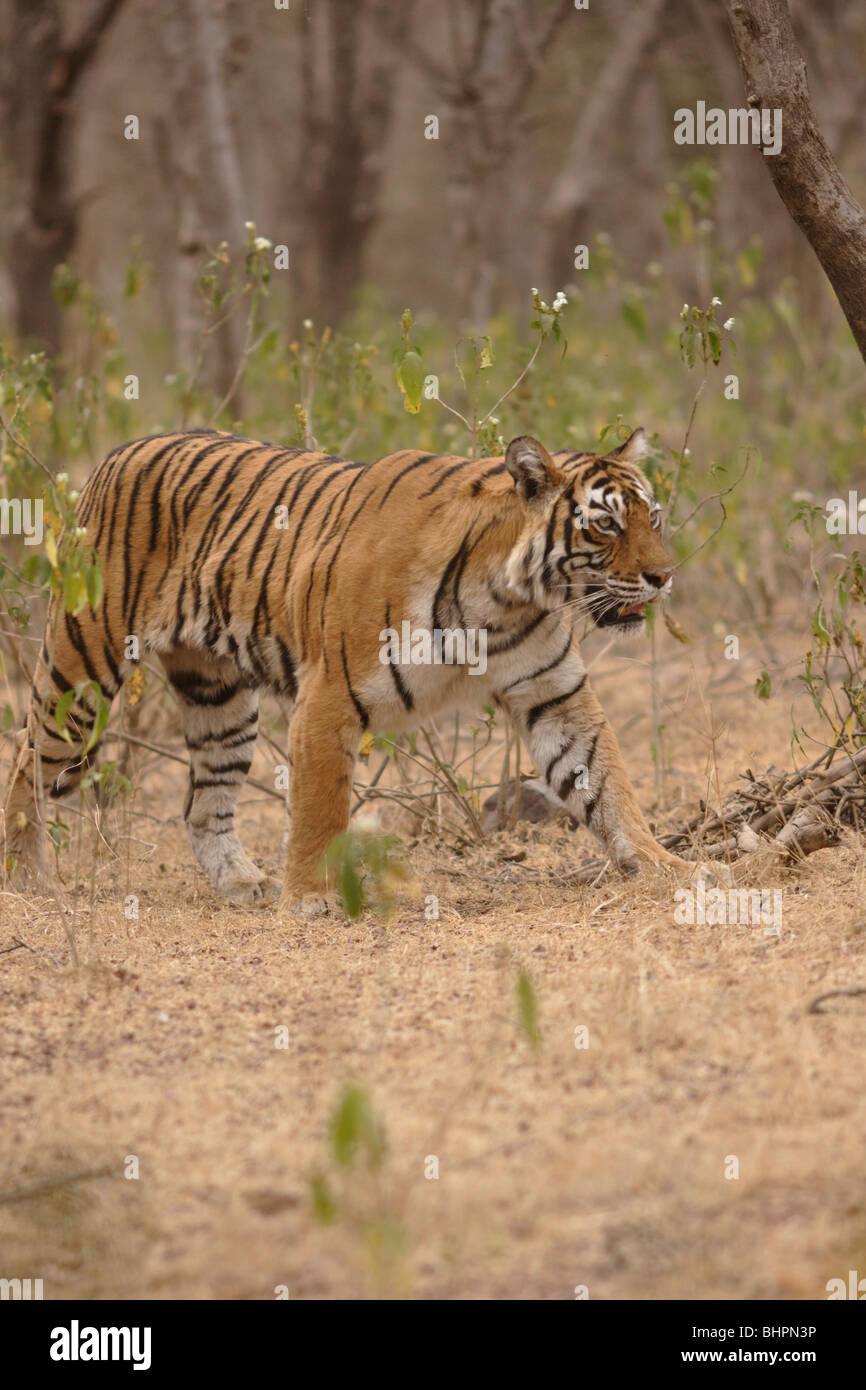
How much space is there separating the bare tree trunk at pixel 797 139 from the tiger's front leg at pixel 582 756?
1.31 meters

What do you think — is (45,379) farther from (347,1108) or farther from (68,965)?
(347,1108)

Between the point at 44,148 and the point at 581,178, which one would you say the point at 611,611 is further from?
the point at 581,178

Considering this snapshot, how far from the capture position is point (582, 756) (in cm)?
442

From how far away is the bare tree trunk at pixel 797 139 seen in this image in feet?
13.5

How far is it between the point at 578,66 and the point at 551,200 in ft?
31.9

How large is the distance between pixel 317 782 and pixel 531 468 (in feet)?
3.39

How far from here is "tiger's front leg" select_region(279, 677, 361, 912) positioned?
169 inches

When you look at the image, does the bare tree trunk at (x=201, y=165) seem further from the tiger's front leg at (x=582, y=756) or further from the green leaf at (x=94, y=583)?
the green leaf at (x=94, y=583)

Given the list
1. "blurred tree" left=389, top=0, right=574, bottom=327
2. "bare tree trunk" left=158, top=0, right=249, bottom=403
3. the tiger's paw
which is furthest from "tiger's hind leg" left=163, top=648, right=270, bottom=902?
"blurred tree" left=389, top=0, right=574, bottom=327

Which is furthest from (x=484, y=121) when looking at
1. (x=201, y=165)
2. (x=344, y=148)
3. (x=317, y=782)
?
(x=317, y=782)

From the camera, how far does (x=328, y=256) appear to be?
12.4 meters

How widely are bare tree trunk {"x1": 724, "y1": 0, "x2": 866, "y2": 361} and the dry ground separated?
1598mm

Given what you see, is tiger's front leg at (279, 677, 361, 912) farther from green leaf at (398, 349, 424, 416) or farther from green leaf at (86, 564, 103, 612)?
green leaf at (86, 564, 103, 612)

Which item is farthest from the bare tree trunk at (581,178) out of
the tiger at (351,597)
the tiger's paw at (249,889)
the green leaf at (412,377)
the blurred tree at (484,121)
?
the green leaf at (412,377)
